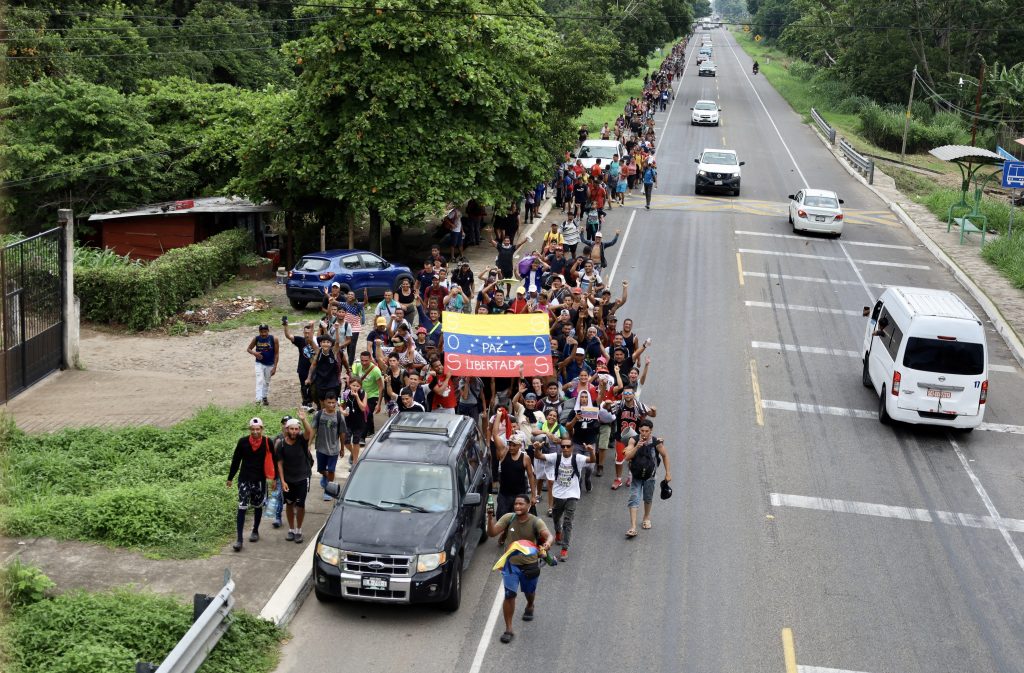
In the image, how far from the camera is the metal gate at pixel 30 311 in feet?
62.5

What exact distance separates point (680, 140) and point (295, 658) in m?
50.3

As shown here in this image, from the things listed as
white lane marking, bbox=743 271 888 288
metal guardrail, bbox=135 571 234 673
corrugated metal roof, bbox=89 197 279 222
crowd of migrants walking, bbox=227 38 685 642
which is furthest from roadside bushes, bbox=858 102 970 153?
metal guardrail, bbox=135 571 234 673

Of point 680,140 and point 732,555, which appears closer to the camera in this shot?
point 732,555

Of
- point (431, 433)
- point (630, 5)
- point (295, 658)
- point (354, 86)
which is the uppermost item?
point (630, 5)

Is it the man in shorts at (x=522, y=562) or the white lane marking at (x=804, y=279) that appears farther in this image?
the white lane marking at (x=804, y=279)

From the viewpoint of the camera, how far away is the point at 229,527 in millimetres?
13688

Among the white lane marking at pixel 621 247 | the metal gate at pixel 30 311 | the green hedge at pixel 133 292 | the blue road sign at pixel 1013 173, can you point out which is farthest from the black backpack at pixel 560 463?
the blue road sign at pixel 1013 173

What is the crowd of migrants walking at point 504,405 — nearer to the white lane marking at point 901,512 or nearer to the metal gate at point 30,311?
the white lane marking at point 901,512

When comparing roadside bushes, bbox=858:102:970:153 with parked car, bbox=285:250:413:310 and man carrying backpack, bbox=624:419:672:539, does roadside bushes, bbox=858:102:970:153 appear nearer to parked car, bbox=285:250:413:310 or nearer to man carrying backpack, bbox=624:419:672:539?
parked car, bbox=285:250:413:310

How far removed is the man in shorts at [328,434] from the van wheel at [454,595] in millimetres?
2946

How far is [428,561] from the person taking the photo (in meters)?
11.7

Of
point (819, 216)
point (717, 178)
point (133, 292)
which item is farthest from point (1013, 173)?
point (133, 292)

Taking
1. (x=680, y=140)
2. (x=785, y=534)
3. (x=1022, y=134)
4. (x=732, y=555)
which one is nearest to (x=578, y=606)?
(x=732, y=555)

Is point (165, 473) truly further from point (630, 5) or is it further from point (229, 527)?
point (630, 5)
